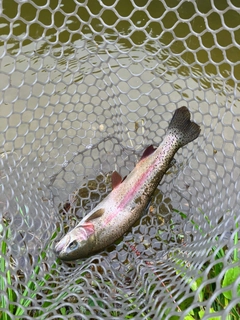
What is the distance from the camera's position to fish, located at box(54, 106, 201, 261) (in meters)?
1.46

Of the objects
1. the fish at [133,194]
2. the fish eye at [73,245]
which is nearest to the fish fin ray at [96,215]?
the fish at [133,194]

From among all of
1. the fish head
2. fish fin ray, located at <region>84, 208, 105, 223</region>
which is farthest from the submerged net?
fish fin ray, located at <region>84, 208, 105, 223</region>

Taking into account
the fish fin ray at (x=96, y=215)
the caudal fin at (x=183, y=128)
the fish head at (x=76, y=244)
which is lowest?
the fish head at (x=76, y=244)

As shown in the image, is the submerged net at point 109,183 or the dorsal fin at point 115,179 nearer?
the submerged net at point 109,183

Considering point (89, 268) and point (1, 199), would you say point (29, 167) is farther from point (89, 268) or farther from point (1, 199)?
point (89, 268)

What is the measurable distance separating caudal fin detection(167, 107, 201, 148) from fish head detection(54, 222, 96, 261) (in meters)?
0.54

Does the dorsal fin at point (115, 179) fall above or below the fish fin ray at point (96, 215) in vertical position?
above

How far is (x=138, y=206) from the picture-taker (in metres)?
1.51

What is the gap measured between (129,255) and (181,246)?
0.23 m

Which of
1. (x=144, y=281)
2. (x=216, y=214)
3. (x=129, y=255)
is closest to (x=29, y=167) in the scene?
(x=129, y=255)

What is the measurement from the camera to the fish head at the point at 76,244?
4.51 feet

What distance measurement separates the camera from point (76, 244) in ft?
4.54

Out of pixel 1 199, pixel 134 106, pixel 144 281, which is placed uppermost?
pixel 134 106

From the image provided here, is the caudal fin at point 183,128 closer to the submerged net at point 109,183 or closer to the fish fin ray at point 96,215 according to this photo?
the submerged net at point 109,183
